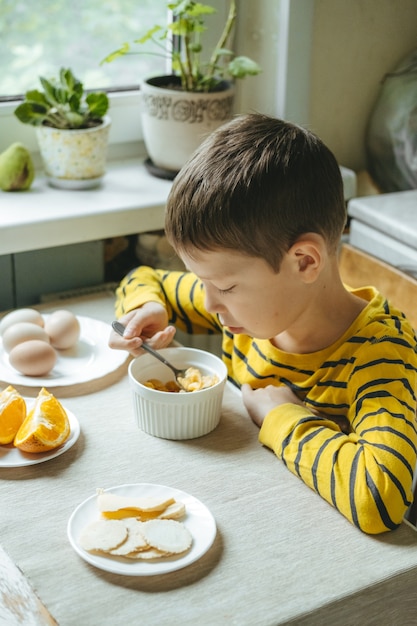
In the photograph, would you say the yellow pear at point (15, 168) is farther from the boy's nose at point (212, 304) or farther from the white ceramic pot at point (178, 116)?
the boy's nose at point (212, 304)

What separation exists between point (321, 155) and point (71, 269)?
663mm

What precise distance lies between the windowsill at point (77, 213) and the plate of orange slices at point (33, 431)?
0.43m

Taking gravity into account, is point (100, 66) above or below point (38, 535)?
above

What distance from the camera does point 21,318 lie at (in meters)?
1.26

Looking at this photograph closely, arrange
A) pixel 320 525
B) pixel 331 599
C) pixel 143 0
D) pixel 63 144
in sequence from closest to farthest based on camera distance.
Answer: pixel 331 599
pixel 320 525
pixel 63 144
pixel 143 0

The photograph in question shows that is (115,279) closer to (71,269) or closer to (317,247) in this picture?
(71,269)

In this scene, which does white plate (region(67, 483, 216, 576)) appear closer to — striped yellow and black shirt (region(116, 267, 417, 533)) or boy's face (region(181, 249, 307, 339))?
striped yellow and black shirt (region(116, 267, 417, 533))

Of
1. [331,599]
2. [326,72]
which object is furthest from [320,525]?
[326,72]

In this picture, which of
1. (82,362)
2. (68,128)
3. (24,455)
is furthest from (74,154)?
(24,455)

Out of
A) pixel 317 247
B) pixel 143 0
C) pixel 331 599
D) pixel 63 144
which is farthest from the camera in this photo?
pixel 143 0

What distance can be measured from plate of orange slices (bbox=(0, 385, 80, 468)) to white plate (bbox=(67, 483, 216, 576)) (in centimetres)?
11

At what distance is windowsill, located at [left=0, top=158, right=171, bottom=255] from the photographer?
1402 mm

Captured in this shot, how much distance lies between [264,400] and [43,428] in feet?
0.98

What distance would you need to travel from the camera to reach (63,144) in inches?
58.7
